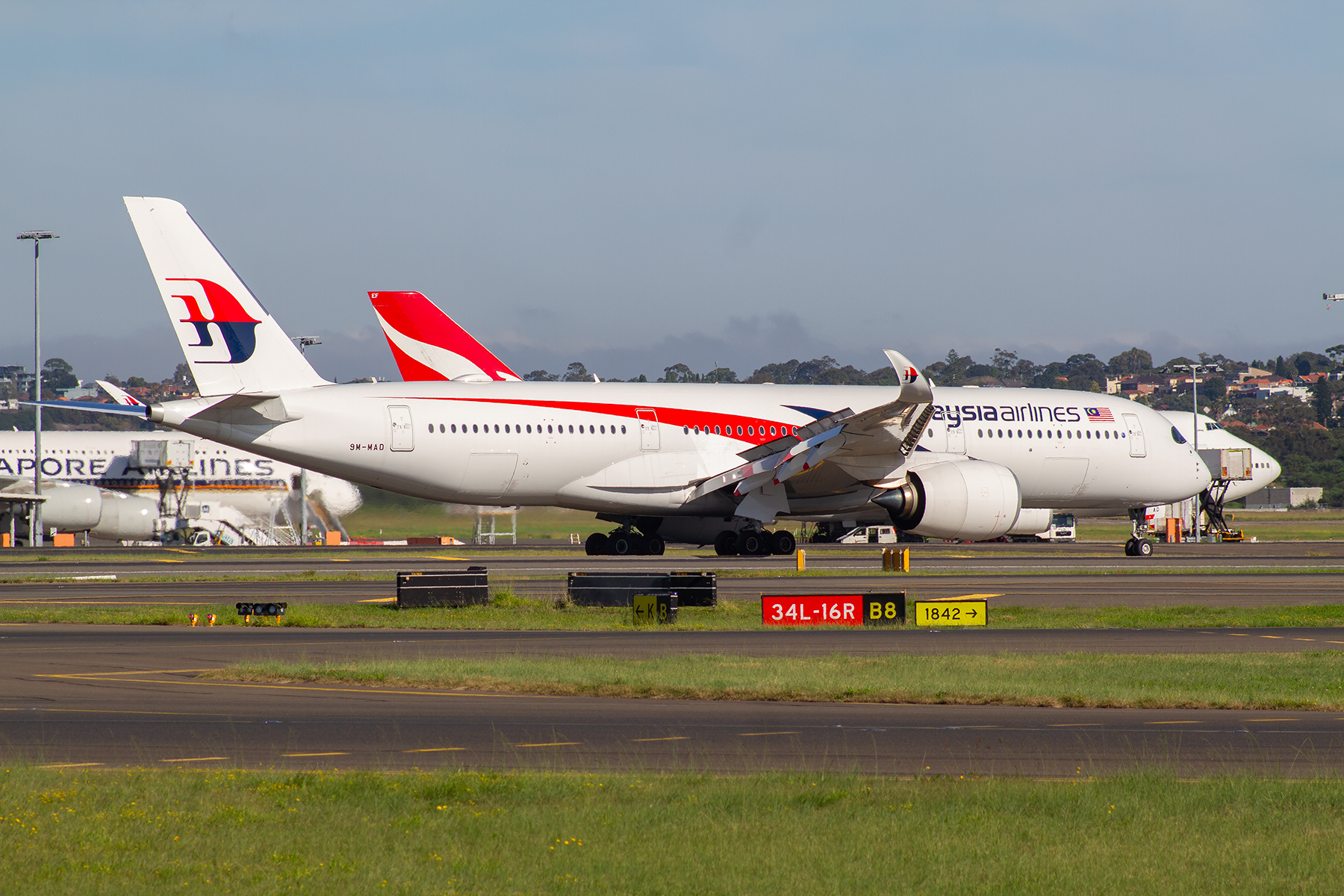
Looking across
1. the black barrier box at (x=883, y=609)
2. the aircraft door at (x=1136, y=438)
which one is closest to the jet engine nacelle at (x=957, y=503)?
the aircraft door at (x=1136, y=438)

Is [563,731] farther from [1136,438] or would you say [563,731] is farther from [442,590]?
[1136,438]

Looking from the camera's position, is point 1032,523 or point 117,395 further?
point 1032,523

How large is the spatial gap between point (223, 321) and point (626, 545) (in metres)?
13.3

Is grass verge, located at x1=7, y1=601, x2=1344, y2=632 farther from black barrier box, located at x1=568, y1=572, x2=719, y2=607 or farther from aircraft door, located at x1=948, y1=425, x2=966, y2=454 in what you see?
aircraft door, located at x1=948, y1=425, x2=966, y2=454

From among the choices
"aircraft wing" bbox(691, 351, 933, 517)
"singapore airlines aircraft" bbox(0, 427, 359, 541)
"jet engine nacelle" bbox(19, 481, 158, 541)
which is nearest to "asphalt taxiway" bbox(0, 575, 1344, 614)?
"aircraft wing" bbox(691, 351, 933, 517)

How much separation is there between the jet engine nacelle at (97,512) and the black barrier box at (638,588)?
4157 cm

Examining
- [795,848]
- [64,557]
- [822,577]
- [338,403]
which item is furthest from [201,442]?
[795,848]

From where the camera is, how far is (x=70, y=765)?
1009cm

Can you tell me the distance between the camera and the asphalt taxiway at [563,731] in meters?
10.6

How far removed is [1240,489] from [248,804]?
57.9m

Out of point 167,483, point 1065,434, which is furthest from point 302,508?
point 1065,434

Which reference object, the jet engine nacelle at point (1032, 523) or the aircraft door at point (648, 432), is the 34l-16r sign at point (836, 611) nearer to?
the aircraft door at point (648, 432)

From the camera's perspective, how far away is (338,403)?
111 feet

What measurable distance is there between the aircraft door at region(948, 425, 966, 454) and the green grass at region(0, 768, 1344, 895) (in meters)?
31.1
